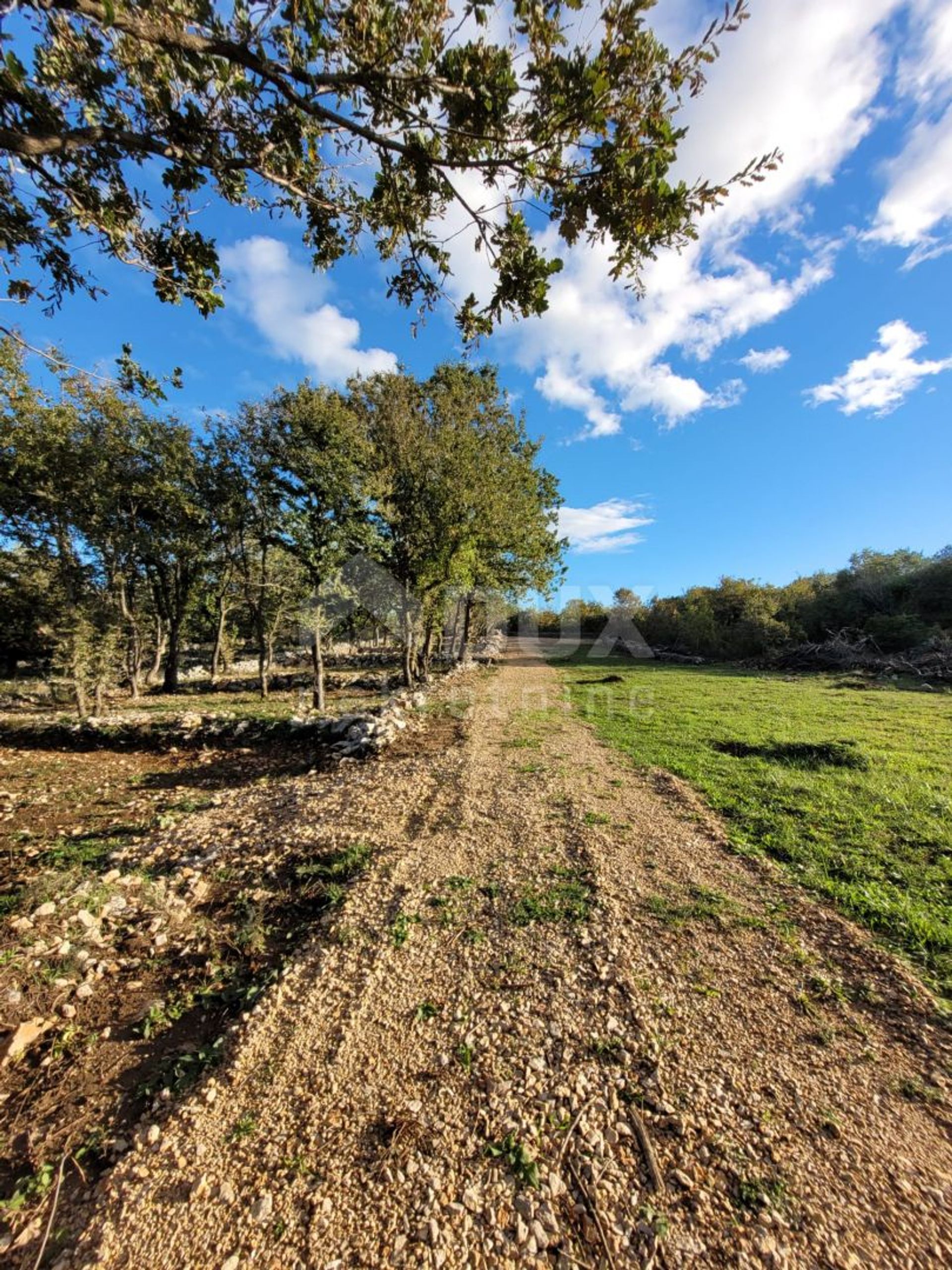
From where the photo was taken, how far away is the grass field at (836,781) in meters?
4.57

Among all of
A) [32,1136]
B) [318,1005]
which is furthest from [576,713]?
[32,1136]

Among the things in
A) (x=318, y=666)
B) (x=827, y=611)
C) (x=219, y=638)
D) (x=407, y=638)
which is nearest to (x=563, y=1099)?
(x=318, y=666)

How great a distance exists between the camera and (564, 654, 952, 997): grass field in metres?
4.57

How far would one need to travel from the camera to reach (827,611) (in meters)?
28.4

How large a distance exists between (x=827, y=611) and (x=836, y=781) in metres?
26.2

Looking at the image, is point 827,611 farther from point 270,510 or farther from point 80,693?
point 80,693

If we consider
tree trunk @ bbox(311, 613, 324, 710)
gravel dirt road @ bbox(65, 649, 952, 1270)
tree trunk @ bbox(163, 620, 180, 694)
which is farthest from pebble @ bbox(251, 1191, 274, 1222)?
tree trunk @ bbox(163, 620, 180, 694)

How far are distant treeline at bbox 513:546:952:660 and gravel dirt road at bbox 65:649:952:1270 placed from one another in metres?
27.4

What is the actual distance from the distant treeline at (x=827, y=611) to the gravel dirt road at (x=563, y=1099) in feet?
89.9

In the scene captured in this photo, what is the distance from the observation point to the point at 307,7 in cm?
306

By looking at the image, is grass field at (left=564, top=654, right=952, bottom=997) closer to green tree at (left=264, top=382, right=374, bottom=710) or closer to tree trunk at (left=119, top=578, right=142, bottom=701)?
green tree at (left=264, top=382, right=374, bottom=710)

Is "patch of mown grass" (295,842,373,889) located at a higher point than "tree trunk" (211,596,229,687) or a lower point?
lower

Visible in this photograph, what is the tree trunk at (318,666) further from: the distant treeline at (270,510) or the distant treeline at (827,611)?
the distant treeline at (827,611)

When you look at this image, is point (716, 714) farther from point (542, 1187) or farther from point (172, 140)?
point (172, 140)
